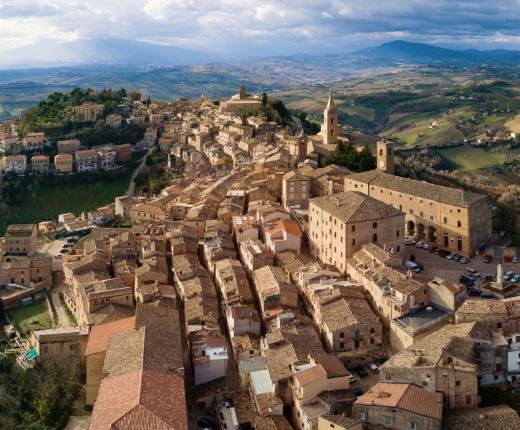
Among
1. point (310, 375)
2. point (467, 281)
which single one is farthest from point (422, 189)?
point (310, 375)

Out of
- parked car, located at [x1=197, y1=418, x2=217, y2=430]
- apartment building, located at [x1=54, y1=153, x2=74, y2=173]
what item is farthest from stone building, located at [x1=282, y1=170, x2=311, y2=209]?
apartment building, located at [x1=54, y1=153, x2=74, y2=173]

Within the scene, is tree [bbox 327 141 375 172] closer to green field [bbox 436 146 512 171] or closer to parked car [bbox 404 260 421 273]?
parked car [bbox 404 260 421 273]

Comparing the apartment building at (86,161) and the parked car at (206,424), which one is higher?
the apartment building at (86,161)

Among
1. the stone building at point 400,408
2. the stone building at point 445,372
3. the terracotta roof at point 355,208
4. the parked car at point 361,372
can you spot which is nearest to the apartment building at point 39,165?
the terracotta roof at point 355,208

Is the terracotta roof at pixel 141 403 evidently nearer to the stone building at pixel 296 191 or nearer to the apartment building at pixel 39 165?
the stone building at pixel 296 191

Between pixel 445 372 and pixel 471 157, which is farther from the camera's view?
pixel 471 157

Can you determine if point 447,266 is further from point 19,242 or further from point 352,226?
point 19,242
